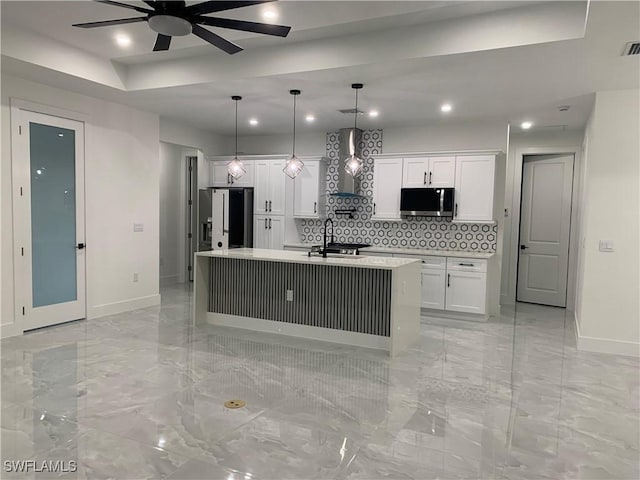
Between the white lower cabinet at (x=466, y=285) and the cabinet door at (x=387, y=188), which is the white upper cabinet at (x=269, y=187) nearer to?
the cabinet door at (x=387, y=188)

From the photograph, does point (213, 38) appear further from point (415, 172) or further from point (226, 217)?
point (226, 217)

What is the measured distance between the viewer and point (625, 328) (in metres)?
4.78

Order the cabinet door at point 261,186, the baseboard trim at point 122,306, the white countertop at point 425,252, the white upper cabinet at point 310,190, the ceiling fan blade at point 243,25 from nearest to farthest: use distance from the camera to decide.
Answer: the ceiling fan blade at point 243,25, the baseboard trim at point 122,306, the white countertop at point 425,252, the white upper cabinet at point 310,190, the cabinet door at point 261,186

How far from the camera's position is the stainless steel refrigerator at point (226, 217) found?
7.75m

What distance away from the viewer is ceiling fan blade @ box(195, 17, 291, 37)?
292 centimetres

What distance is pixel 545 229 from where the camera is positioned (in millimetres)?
7359

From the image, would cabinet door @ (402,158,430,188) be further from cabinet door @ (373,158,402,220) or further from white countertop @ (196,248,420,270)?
white countertop @ (196,248,420,270)

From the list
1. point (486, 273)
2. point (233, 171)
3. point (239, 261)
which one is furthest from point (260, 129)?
point (486, 273)

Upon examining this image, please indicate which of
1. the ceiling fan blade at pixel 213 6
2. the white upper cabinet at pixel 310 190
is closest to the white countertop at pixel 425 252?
the white upper cabinet at pixel 310 190

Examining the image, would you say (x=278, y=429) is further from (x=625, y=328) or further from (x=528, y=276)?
(x=528, y=276)

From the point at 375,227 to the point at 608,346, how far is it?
11.8 feet

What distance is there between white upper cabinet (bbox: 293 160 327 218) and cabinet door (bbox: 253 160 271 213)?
0.49 m

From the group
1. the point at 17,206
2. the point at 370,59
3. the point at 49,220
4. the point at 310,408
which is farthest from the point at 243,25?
the point at 49,220

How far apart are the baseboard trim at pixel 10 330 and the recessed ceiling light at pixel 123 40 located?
322 centimetres
